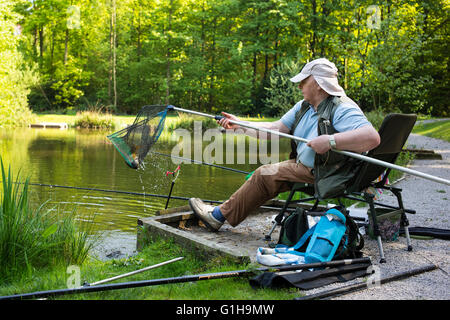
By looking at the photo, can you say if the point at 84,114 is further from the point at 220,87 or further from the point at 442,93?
the point at 442,93

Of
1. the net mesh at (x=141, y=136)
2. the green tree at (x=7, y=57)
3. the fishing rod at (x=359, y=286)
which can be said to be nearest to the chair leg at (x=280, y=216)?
the fishing rod at (x=359, y=286)

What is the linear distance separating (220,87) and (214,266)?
32338 mm

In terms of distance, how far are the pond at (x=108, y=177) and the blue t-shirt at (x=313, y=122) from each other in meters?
1.77

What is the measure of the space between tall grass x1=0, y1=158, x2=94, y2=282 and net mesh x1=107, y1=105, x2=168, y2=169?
0.99m

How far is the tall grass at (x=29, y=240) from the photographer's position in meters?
3.44

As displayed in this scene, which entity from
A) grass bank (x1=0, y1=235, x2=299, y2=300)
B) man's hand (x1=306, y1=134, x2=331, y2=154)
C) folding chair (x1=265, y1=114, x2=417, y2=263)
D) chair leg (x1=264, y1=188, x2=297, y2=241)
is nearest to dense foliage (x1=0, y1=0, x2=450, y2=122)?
folding chair (x1=265, y1=114, x2=417, y2=263)

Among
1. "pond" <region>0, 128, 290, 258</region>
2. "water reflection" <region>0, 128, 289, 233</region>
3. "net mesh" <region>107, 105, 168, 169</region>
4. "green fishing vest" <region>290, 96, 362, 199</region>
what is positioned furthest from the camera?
Result: "water reflection" <region>0, 128, 289, 233</region>

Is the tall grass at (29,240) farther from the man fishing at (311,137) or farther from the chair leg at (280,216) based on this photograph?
the chair leg at (280,216)

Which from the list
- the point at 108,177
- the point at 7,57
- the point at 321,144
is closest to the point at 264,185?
the point at 321,144

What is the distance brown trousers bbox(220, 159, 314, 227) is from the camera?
3.88 meters

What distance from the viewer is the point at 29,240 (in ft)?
11.8

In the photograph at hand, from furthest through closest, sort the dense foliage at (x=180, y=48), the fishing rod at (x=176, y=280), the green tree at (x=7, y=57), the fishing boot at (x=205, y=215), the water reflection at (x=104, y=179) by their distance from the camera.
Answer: the dense foliage at (x=180, y=48), the green tree at (x=7, y=57), the water reflection at (x=104, y=179), the fishing boot at (x=205, y=215), the fishing rod at (x=176, y=280)

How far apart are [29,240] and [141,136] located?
5.12 ft

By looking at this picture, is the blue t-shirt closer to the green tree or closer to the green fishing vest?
the green fishing vest
